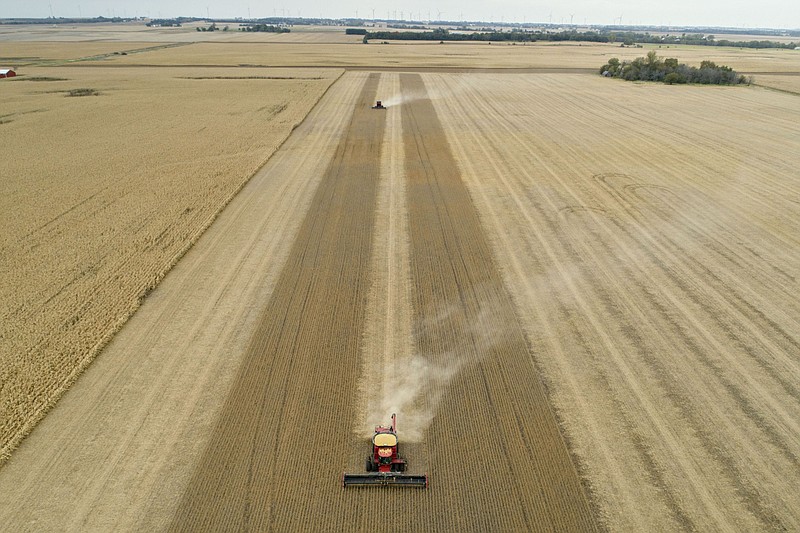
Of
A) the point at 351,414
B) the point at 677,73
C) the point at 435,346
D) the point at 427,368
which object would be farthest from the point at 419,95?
the point at 351,414

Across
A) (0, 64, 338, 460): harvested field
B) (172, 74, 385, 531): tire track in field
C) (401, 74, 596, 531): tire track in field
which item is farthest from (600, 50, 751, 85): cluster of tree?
(172, 74, 385, 531): tire track in field

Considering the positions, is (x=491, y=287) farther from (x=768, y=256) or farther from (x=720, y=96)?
(x=720, y=96)

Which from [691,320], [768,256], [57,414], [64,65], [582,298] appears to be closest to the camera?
[57,414]

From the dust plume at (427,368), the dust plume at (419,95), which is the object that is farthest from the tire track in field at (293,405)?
the dust plume at (419,95)

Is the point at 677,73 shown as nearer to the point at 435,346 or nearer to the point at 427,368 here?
the point at 435,346

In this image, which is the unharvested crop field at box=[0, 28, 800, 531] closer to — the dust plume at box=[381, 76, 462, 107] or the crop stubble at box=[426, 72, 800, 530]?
the crop stubble at box=[426, 72, 800, 530]

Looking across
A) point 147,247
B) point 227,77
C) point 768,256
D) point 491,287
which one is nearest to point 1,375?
point 147,247
